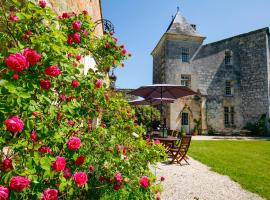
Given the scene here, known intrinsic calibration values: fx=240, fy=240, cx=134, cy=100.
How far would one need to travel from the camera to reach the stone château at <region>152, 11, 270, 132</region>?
78.9 ft

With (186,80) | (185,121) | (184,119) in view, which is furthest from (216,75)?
(185,121)

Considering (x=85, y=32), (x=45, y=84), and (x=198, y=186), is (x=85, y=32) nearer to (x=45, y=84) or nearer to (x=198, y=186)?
(x=45, y=84)

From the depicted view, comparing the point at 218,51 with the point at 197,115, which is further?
the point at 218,51

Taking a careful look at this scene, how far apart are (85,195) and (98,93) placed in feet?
4.41

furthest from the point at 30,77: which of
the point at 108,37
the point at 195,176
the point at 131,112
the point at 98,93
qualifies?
the point at 195,176

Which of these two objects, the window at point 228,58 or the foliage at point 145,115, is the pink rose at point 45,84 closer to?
the foliage at point 145,115

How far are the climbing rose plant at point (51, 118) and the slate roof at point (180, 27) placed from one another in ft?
72.1

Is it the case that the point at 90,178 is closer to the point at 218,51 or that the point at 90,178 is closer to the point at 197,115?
the point at 197,115

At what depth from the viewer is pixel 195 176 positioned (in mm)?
6293

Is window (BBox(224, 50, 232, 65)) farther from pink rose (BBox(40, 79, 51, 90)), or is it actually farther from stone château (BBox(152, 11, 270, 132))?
pink rose (BBox(40, 79, 51, 90))

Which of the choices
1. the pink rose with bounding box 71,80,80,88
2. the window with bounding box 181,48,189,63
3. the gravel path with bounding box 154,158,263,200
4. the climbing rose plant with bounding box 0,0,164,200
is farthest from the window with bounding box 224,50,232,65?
the pink rose with bounding box 71,80,80,88

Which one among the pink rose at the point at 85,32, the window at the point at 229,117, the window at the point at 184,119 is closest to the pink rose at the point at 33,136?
the pink rose at the point at 85,32

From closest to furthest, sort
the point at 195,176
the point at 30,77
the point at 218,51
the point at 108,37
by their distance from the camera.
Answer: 1. the point at 30,77
2. the point at 108,37
3. the point at 195,176
4. the point at 218,51

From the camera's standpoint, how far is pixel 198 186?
5395mm
